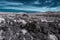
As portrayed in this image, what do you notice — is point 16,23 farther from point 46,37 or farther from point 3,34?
point 46,37

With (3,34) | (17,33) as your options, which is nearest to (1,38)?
(3,34)

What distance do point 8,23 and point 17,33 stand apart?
220mm

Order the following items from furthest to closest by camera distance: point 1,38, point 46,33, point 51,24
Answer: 1. point 51,24
2. point 46,33
3. point 1,38

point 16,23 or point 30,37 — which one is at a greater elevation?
point 16,23

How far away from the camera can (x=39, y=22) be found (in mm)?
1608

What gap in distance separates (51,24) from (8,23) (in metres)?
0.56

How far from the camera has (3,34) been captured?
4.44 feet

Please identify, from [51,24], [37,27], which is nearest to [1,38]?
[37,27]

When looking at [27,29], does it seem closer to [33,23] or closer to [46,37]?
[33,23]

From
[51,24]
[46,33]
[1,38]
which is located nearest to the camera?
[1,38]

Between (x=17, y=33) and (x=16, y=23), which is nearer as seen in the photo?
(x=17, y=33)

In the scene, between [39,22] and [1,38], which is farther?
[39,22]

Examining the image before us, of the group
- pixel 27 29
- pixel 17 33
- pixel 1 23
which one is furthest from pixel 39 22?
pixel 1 23

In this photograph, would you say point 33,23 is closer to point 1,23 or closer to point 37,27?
point 37,27
